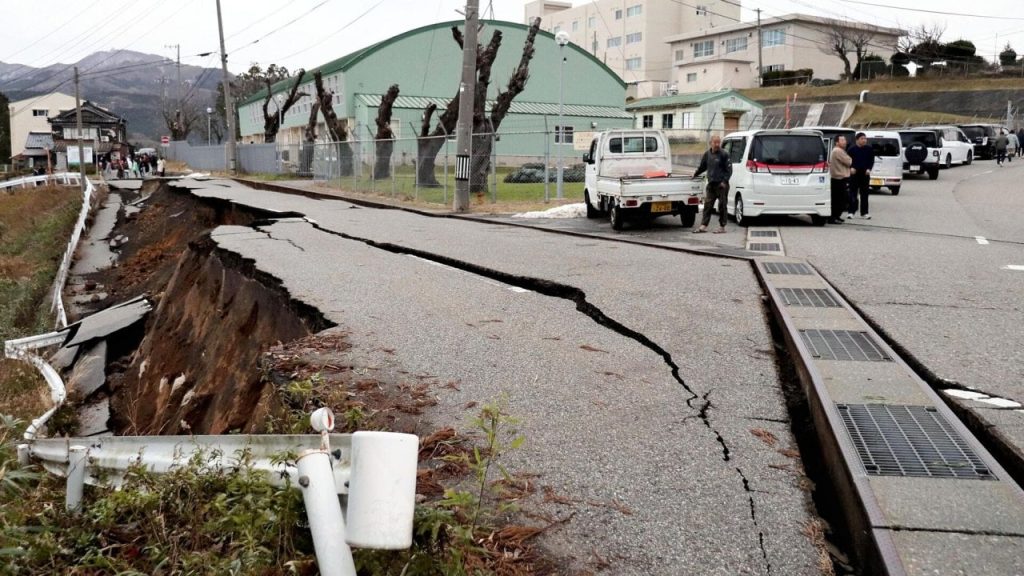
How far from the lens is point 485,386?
539 cm

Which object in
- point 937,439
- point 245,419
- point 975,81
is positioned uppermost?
point 975,81

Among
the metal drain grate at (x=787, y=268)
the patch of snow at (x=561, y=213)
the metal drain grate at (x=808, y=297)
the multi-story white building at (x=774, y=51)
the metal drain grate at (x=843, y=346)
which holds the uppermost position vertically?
the multi-story white building at (x=774, y=51)

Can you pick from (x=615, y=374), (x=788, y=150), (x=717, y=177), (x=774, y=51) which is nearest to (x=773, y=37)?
(x=774, y=51)

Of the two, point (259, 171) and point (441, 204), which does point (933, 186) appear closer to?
point (441, 204)

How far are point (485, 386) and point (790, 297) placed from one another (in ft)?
14.5

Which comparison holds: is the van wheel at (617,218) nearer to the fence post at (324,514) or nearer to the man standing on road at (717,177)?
the man standing on road at (717,177)

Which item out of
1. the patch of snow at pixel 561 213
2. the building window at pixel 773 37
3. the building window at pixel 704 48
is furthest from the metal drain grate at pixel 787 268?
the building window at pixel 704 48

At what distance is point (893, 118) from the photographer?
50781 mm

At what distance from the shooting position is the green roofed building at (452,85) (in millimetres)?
50312

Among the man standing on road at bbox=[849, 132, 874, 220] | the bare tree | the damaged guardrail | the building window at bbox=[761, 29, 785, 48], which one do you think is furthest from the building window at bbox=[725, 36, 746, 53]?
the damaged guardrail

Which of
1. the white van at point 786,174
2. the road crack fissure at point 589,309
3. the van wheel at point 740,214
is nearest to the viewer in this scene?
the road crack fissure at point 589,309

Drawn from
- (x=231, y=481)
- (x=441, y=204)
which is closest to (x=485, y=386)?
(x=231, y=481)

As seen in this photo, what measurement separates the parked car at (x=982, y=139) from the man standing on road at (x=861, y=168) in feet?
93.8

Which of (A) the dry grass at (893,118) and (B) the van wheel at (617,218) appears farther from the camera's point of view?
(A) the dry grass at (893,118)
